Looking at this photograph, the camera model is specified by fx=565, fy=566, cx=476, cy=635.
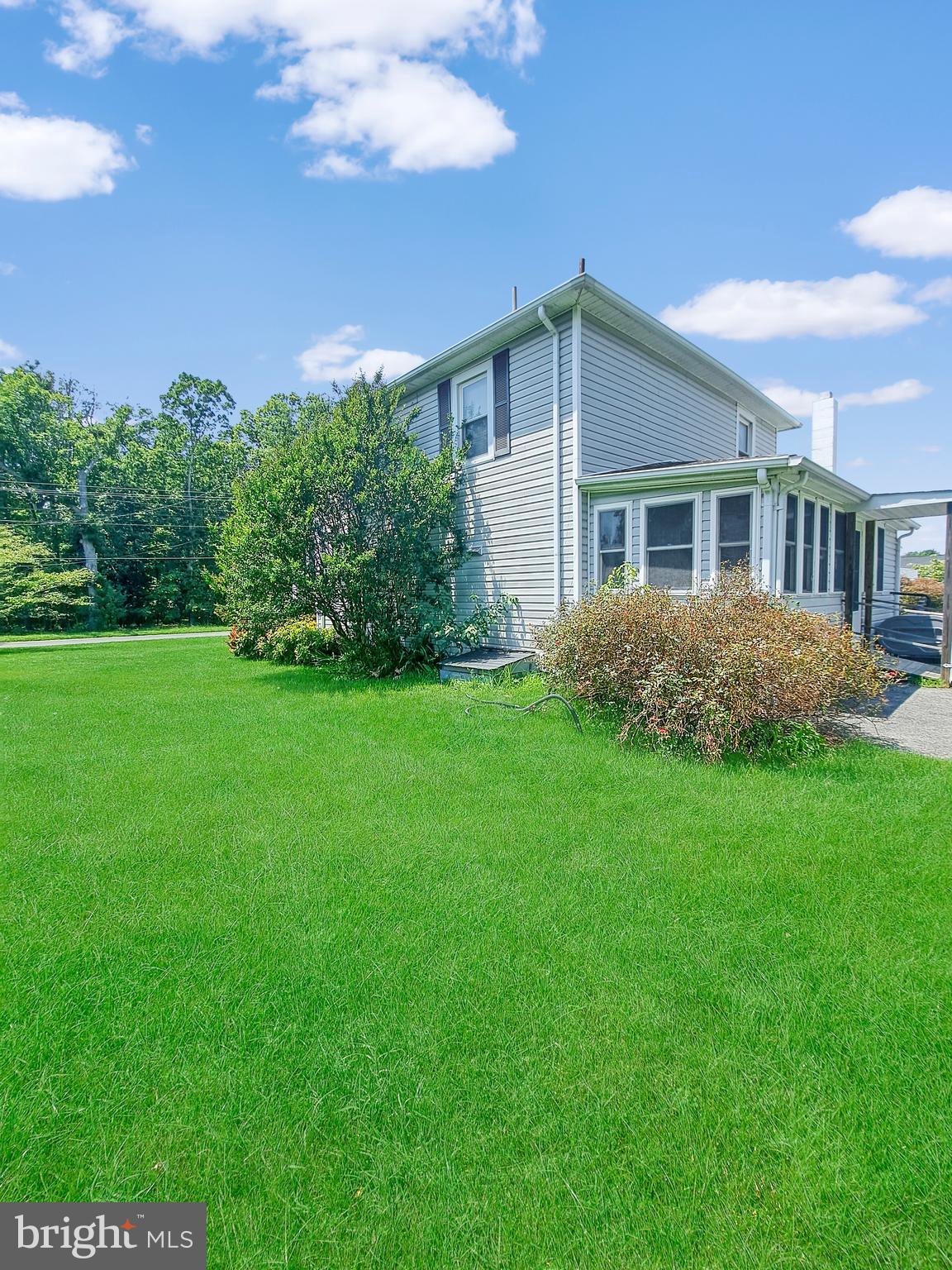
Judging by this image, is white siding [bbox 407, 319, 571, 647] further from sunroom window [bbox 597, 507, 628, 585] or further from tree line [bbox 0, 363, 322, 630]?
tree line [bbox 0, 363, 322, 630]

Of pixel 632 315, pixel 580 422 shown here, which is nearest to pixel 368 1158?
pixel 580 422

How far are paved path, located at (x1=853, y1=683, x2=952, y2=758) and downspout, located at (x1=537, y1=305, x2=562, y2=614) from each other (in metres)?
4.37

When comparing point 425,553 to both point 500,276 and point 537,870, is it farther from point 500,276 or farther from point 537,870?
point 537,870

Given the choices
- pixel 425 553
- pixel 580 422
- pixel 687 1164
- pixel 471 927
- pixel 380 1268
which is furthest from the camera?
pixel 425 553

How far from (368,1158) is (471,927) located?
1.13m

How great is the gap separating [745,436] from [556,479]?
739cm

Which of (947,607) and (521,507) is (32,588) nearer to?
(521,507)

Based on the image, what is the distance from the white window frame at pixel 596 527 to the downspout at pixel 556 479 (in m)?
0.53

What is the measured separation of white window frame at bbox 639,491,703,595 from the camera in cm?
827

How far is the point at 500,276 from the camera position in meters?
10.9

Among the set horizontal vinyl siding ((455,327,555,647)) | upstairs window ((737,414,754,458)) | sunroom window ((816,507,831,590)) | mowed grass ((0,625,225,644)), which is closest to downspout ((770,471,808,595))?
sunroom window ((816,507,831,590))

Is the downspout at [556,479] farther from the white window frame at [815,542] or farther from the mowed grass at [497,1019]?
the mowed grass at [497,1019]

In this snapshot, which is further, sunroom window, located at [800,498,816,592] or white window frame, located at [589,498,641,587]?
sunroom window, located at [800,498,816,592]
